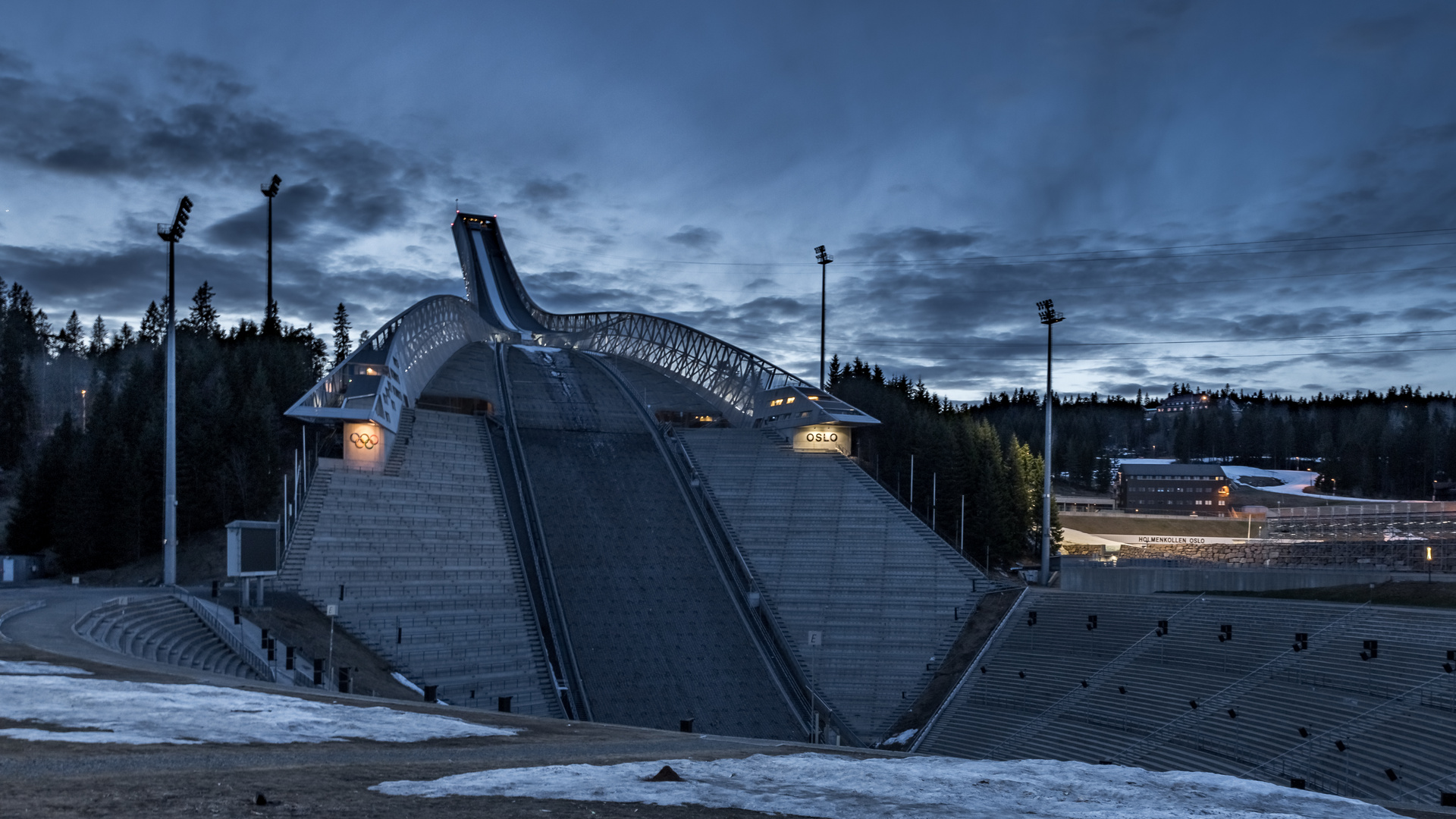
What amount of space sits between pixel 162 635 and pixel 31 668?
11382 millimetres

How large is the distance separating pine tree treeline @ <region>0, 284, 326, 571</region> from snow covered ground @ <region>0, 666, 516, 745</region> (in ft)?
157

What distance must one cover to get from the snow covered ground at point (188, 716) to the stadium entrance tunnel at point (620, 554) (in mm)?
13060

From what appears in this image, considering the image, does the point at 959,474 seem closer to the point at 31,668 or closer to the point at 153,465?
the point at 153,465

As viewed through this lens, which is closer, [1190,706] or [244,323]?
[1190,706]

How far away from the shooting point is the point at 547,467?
56.0 m

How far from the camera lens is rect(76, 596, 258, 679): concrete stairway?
23.7 meters

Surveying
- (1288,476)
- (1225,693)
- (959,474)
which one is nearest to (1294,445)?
(1288,476)

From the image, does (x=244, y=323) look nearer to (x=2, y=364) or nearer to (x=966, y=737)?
(x=2, y=364)

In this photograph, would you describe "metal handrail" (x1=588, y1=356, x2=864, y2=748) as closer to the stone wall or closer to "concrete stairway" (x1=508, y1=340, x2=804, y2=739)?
"concrete stairway" (x1=508, y1=340, x2=804, y2=739)

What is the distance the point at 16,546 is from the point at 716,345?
4583 cm

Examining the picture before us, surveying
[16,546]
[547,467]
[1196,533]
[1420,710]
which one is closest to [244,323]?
[16,546]

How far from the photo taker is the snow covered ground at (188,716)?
11.1m

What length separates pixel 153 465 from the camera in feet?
206

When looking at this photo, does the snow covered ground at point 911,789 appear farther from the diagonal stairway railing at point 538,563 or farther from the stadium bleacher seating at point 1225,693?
the diagonal stairway railing at point 538,563
